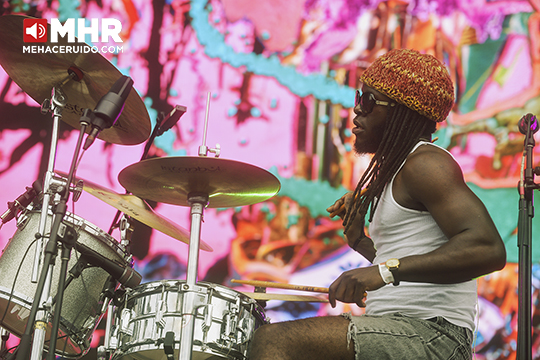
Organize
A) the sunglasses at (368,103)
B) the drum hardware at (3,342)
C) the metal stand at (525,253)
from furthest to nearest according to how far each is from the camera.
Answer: the drum hardware at (3,342)
the metal stand at (525,253)
the sunglasses at (368,103)

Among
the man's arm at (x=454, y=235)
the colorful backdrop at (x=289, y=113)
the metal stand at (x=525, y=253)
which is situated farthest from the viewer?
the colorful backdrop at (x=289, y=113)

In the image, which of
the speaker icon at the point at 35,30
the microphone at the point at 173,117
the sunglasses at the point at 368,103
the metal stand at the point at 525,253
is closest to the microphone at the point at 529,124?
the metal stand at the point at 525,253

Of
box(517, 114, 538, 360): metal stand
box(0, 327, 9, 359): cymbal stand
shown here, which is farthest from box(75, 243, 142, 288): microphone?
box(517, 114, 538, 360): metal stand

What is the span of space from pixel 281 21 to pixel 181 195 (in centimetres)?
234

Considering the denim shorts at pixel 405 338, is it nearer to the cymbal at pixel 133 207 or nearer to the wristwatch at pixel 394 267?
the wristwatch at pixel 394 267

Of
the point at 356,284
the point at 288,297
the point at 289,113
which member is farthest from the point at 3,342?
the point at 289,113

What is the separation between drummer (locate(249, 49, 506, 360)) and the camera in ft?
5.12

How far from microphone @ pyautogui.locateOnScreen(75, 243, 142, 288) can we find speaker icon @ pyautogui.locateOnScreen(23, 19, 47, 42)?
951mm

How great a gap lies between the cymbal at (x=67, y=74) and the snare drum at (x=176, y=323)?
0.91m

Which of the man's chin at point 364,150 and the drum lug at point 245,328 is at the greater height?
the man's chin at point 364,150

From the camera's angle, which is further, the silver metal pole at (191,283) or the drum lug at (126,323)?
the drum lug at (126,323)

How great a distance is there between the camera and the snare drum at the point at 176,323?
→ 2.09 m

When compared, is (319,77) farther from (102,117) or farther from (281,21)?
(102,117)

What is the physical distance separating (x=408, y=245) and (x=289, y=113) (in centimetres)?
251
